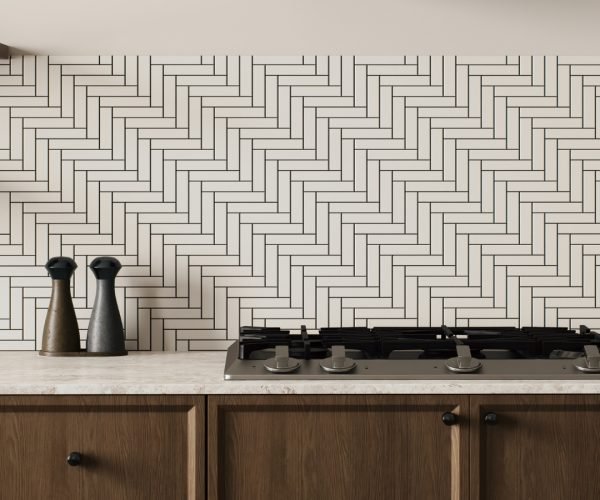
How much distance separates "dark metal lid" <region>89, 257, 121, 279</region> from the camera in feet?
7.73

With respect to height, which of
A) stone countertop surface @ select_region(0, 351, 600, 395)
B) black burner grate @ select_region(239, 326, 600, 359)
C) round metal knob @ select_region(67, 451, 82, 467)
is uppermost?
black burner grate @ select_region(239, 326, 600, 359)

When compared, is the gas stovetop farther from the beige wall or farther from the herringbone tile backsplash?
the beige wall

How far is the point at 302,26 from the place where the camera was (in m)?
2.40

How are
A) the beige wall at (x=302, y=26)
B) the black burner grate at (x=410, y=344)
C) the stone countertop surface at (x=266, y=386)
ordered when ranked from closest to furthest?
1. the stone countertop surface at (x=266, y=386)
2. the black burner grate at (x=410, y=344)
3. the beige wall at (x=302, y=26)

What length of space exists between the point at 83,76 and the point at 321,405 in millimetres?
1443

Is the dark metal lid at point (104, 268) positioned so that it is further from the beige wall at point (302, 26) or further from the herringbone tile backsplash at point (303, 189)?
the beige wall at point (302, 26)

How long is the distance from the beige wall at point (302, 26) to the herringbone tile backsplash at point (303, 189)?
68mm

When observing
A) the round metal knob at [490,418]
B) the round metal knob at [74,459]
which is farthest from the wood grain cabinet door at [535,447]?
the round metal knob at [74,459]

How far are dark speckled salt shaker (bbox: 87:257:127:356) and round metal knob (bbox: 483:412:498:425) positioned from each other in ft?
3.75

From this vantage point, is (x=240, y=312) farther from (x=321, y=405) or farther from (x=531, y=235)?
(x=531, y=235)

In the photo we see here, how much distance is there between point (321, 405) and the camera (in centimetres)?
183

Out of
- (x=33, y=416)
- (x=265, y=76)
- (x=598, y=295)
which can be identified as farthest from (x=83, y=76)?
(x=598, y=295)

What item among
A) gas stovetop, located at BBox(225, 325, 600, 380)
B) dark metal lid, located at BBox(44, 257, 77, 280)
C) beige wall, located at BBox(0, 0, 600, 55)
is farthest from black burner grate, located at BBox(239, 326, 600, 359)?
beige wall, located at BBox(0, 0, 600, 55)

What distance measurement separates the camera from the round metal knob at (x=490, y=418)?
1.82m
